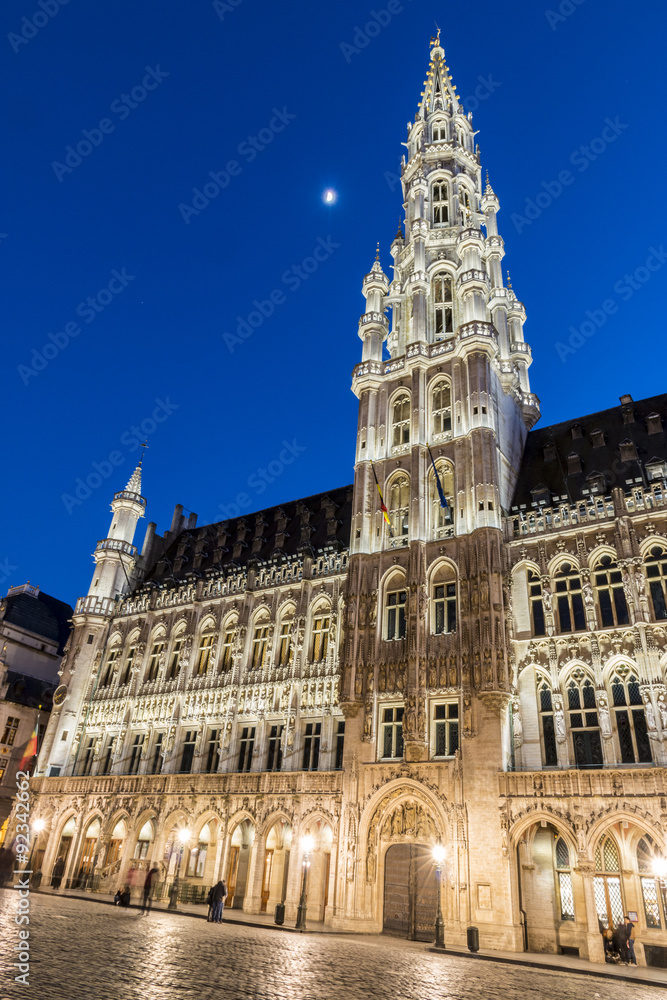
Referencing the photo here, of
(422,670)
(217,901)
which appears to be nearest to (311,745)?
(422,670)

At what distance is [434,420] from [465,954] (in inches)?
1072

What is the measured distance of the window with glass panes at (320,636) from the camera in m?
39.5

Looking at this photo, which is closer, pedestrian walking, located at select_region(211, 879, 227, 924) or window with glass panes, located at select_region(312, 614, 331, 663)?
pedestrian walking, located at select_region(211, 879, 227, 924)

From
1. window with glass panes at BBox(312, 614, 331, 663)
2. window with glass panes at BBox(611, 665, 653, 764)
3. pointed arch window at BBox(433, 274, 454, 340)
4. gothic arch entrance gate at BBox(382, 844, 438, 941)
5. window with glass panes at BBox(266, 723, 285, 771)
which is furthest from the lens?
pointed arch window at BBox(433, 274, 454, 340)

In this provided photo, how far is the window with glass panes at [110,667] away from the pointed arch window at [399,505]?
83.3 feet

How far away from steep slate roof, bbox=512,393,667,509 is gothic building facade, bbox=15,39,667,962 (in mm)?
179

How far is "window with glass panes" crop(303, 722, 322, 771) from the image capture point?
37312 millimetres

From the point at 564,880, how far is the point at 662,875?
4.60 m

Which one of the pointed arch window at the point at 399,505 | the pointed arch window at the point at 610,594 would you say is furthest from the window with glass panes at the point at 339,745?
the pointed arch window at the point at 610,594

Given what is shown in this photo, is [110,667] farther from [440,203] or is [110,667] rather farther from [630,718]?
[440,203]

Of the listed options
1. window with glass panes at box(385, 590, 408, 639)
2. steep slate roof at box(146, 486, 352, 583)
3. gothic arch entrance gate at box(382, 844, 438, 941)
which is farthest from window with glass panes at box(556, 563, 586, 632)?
steep slate roof at box(146, 486, 352, 583)

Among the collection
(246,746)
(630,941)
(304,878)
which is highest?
(246,746)

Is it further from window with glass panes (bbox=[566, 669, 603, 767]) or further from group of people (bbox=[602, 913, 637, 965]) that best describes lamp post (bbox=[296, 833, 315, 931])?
window with glass panes (bbox=[566, 669, 603, 767])

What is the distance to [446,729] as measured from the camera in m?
31.9
